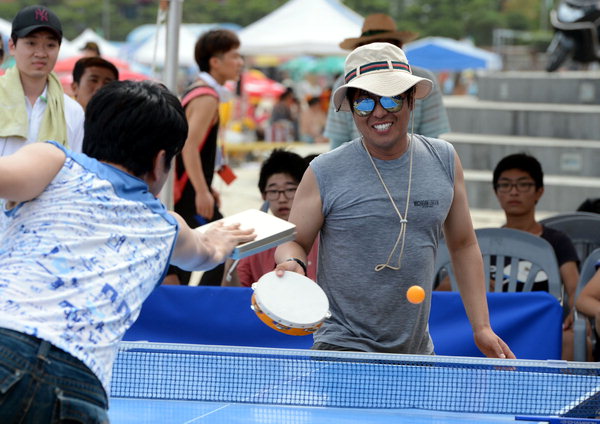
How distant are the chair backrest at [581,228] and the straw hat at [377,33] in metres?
1.68

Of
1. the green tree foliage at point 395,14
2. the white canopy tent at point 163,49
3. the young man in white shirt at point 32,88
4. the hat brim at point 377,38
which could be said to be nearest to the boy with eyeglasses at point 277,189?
the hat brim at point 377,38

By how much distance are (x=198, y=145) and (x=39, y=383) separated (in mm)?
4632

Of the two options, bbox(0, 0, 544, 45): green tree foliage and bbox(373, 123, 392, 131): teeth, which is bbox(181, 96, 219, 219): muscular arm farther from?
bbox(0, 0, 544, 45): green tree foliage

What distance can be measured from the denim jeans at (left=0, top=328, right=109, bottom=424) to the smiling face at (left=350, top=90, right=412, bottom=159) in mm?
1575

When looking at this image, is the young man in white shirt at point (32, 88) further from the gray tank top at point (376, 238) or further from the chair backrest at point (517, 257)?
the chair backrest at point (517, 257)

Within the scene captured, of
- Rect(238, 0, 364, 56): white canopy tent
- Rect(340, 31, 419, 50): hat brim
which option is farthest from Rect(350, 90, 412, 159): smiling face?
Rect(238, 0, 364, 56): white canopy tent

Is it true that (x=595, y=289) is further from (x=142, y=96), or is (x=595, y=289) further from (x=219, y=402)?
(x=142, y=96)

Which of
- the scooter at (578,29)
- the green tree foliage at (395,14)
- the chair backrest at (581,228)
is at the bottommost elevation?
the chair backrest at (581,228)

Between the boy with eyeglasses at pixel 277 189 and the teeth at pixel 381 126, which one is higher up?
the teeth at pixel 381 126

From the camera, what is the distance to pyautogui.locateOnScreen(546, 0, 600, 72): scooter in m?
17.0

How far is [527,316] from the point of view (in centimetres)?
498

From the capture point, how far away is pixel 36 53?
193 inches

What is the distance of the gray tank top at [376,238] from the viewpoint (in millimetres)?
3455

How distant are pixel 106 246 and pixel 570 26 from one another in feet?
53.0
